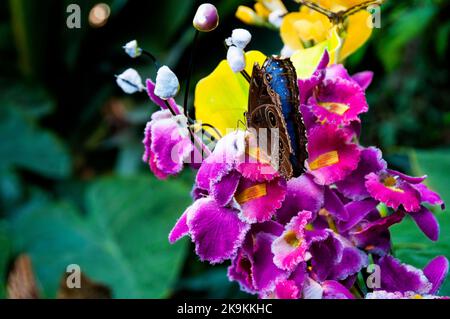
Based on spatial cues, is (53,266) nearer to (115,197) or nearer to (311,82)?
(115,197)

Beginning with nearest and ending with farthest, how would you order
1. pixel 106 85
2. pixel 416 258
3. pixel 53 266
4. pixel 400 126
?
pixel 416 258 → pixel 53 266 → pixel 400 126 → pixel 106 85

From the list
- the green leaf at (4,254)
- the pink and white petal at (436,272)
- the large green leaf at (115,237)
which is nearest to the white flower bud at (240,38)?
the pink and white petal at (436,272)

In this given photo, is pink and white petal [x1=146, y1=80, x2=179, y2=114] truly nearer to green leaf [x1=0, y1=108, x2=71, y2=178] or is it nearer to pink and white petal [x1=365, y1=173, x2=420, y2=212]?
pink and white petal [x1=365, y1=173, x2=420, y2=212]

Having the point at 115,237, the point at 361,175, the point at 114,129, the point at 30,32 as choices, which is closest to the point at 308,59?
the point at 361,175

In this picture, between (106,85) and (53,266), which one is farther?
(106,85)

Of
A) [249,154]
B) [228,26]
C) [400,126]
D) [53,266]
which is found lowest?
[53,266]

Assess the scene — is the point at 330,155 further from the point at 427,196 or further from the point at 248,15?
the point at 248,15

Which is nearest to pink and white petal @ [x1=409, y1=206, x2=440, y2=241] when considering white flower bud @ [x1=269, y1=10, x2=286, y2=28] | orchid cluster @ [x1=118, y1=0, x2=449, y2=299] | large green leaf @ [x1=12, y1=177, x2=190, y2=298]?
orchid cluster @ [x1=118, y1=0, x2=449, y2=299]

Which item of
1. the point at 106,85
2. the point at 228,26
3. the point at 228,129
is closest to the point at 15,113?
the point at 106,85
